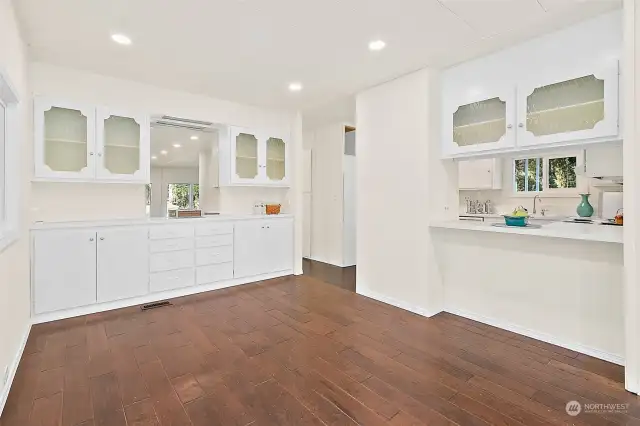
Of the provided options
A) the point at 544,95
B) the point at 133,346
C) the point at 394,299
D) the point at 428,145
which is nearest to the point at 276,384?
the point at 133,346

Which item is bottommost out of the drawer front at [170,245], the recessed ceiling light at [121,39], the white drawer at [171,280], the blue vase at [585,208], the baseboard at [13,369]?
the baseboard at [13,369]

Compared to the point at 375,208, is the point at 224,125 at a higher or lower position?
higher

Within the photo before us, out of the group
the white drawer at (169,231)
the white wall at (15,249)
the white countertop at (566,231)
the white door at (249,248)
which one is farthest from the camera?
the white door at (249,248)

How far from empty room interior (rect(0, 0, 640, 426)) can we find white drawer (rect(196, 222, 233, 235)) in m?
0.05

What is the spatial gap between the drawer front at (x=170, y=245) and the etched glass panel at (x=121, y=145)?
0.84 metres

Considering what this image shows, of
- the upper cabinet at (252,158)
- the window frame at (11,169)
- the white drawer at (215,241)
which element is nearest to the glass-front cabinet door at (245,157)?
the upper cabinet at (252,158)

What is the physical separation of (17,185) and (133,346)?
4.92ft

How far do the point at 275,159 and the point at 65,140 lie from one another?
248cm

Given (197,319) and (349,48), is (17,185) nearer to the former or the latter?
(197,319)

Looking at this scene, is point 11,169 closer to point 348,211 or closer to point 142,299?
point 142,299

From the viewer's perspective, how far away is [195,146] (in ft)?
14.7

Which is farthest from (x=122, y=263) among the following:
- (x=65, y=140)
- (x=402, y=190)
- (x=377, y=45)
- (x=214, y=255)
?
(x=377, y=45)

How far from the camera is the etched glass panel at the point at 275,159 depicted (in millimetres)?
4777

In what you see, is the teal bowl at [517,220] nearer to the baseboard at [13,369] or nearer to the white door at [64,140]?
the baseboard at [13,369]
